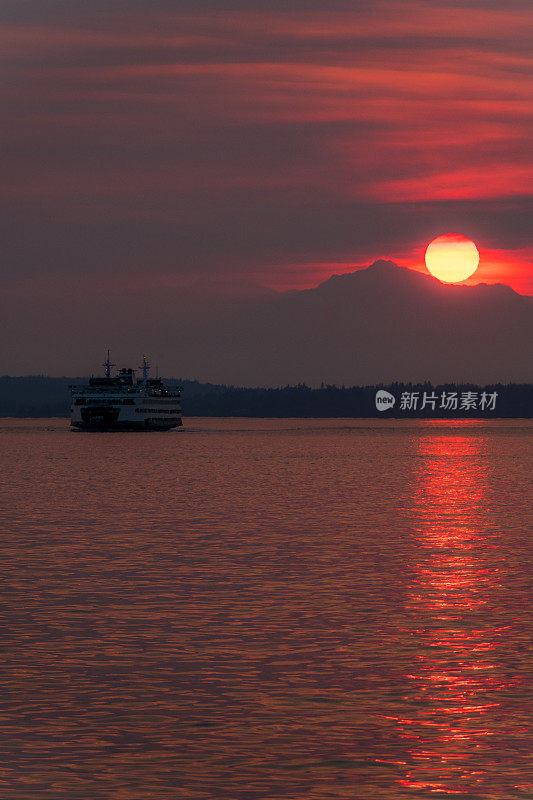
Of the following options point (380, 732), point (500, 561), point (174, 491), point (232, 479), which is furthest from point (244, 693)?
point (232, 479)

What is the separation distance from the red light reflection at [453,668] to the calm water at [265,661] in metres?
0.05

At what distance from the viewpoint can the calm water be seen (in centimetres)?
1481

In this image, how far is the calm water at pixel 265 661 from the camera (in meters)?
14.8

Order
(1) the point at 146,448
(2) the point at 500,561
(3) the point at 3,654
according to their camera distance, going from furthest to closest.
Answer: (1) the point at 146,448 < (2) the point at 500,561 < (3) the point at 3,654

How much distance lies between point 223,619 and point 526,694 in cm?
887

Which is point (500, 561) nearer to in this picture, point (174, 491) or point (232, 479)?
point (174, 491)

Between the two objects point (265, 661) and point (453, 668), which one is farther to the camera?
point (265, 661)

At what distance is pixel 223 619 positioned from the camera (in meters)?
26.7

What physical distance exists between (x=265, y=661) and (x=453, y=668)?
112 inches

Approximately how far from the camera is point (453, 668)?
21.2 meters

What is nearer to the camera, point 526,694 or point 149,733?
point 149,733

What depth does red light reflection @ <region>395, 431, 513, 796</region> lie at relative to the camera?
49.4 feet

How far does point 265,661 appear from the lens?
71.6 ft

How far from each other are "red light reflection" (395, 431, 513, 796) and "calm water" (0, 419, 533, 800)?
2.1 inches
